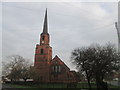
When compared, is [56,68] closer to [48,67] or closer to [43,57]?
[48,67]

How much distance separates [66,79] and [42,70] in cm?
878

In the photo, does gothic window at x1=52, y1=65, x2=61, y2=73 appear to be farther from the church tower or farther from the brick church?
the church tower

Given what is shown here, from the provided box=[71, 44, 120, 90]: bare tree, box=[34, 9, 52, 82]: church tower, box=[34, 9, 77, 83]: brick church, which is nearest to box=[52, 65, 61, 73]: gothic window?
box=[34, 9, 77, 83]: brick church

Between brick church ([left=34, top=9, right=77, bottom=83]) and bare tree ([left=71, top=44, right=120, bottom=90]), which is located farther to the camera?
brick church ([left=34, top=9, right=77, bottom=83])

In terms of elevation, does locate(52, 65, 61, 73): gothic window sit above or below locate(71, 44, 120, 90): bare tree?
below

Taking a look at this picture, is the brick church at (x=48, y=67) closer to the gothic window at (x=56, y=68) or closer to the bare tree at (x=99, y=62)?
the gothic window at (x=56, y=68)

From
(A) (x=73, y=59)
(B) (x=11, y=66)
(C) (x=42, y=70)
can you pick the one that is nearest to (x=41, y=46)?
(C) (x=42, y=70)

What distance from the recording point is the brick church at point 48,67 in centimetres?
4494

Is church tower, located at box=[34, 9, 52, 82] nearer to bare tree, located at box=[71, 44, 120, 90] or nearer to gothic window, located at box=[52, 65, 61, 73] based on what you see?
gothic window, located at box=[52, 65, 61, 73]

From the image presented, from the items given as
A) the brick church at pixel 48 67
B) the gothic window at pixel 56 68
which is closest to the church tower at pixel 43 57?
the brick church at pixel 48 67

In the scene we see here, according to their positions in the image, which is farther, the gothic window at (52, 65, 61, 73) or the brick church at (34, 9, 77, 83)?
the gothic window at (52, 65, 61, 73)

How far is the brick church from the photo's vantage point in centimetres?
4494

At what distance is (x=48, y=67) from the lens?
155 feet

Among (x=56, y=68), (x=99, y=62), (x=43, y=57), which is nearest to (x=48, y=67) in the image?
(x=56, y=68)
